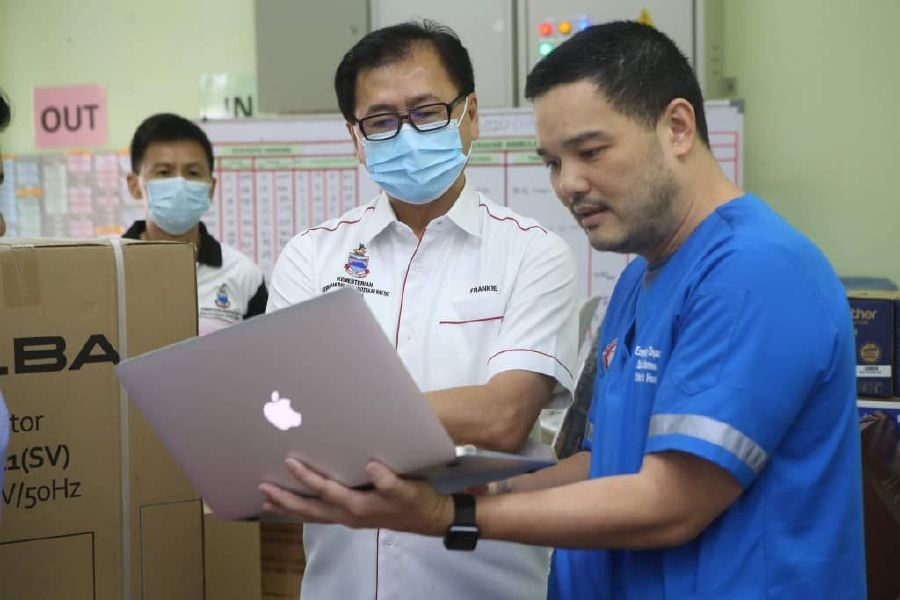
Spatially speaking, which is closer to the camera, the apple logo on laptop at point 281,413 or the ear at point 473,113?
the apple logo on laptop at point 281,413

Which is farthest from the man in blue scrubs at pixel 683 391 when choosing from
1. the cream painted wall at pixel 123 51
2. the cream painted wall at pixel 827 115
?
the cream painted wall at pixel 123 51

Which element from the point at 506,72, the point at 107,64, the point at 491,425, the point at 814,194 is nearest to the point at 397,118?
the point at 491,425

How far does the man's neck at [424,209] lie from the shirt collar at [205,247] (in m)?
1.03

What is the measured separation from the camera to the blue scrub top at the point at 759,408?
3.01 feet

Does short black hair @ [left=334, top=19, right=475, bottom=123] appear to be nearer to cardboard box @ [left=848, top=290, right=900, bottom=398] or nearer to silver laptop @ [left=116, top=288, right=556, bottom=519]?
silver laptop @ [left=116, top=288, right=556, bottom=519]

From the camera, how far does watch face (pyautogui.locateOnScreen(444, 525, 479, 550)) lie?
1.01 metres

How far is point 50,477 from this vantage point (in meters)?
1.40

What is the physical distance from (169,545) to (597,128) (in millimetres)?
942

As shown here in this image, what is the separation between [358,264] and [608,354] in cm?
51

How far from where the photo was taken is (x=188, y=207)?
2.49 m

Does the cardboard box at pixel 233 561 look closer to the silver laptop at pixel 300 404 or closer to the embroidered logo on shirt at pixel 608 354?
the silver laptop at pixel 300 404

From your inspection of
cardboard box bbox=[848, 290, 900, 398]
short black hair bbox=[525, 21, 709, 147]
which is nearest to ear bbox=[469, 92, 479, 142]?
short black hair bbox=[525, 21, 709, 147]

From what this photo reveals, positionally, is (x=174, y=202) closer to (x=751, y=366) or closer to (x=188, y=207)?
(x=188, y=207)

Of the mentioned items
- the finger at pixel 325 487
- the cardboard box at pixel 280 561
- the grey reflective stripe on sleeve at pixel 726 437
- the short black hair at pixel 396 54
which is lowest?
the cardboard box at pixel 280 561
